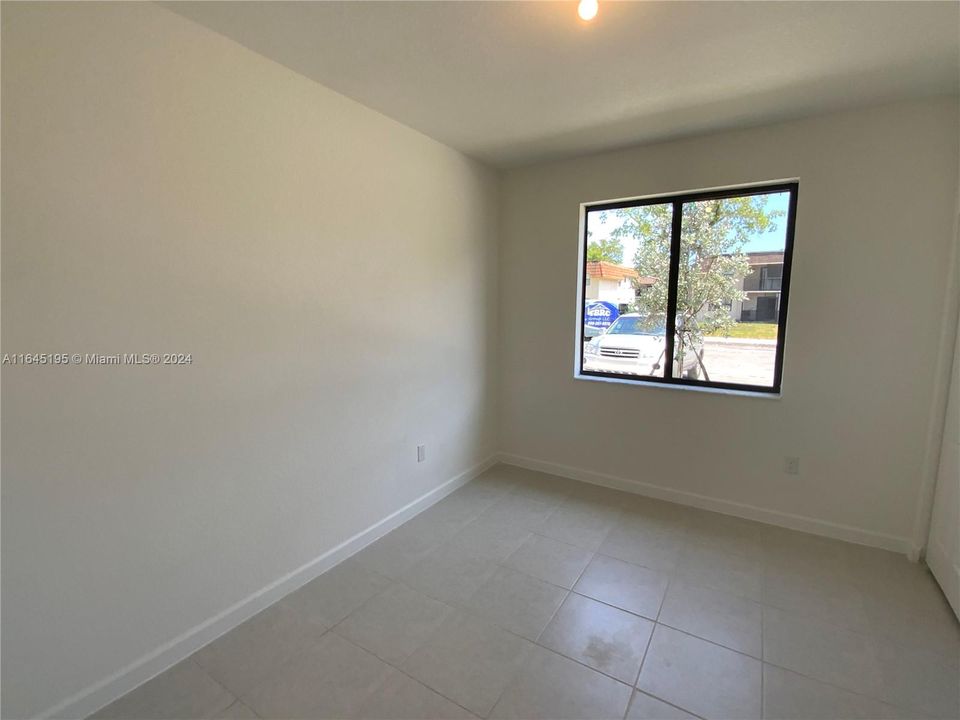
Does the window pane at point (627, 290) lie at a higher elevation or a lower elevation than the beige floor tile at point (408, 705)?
higher

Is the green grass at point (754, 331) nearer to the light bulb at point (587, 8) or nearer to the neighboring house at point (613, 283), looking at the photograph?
the neighboring house at point (613, 283)

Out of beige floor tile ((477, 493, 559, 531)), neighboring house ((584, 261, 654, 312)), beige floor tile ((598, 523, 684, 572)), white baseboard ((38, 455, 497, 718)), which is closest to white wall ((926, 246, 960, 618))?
beige floor tile ((598, 523, 684, 572))

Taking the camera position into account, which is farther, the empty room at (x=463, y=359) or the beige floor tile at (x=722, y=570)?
the beige floor tile at (x=722, y=570)

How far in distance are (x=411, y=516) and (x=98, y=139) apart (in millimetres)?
2435

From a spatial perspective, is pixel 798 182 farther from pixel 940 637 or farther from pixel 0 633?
pixel 0 633

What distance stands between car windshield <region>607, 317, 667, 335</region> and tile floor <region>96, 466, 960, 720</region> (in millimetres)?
1395

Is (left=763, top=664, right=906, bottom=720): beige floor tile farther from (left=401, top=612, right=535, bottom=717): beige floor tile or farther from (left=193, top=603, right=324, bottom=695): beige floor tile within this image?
(left=193, top=603, right=324, bottom=695): beige floor tile

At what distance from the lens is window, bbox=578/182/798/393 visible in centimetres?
278

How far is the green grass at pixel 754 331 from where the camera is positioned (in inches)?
110

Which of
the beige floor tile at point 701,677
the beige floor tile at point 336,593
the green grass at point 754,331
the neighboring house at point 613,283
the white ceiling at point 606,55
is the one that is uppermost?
the white ceiling at point 606,55

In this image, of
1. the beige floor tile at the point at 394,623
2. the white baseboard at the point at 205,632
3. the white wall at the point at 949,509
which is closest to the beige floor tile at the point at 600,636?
the beige floor tile at the point at 394,623

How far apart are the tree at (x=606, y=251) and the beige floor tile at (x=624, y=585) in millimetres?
2133

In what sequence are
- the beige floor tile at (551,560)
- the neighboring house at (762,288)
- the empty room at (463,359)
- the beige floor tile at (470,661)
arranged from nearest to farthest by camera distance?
the empty room at (463,359) → the beige floor tile at (470,661) → the beige floor tile at (551,560) → the neighboring house at (762,288)

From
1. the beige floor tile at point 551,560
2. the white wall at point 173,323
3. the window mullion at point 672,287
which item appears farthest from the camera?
the window mullion at point 672,287
